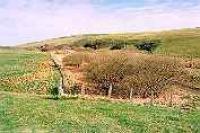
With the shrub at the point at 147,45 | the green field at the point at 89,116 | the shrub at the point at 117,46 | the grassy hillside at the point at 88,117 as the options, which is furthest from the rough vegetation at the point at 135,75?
the shrub at the point at 117,46

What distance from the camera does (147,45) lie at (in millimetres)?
126250

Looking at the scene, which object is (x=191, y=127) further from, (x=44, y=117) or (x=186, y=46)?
(x=186, y=46)

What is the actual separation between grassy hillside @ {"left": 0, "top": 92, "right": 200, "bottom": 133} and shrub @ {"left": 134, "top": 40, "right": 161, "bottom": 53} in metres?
82.7

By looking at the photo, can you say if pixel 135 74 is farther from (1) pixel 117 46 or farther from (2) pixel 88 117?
(1) pixel 117 46

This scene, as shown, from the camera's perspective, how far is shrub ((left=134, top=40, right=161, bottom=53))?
121037mm

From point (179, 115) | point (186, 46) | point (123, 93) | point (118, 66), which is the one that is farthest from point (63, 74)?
point (186, 46)

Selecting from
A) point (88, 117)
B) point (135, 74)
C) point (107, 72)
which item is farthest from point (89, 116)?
point (107, 72)

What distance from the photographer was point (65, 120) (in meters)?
29.4

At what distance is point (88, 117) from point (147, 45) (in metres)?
96.6

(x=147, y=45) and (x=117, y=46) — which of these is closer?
(x=147, y=45)

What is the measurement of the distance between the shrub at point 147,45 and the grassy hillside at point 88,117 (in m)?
82.7

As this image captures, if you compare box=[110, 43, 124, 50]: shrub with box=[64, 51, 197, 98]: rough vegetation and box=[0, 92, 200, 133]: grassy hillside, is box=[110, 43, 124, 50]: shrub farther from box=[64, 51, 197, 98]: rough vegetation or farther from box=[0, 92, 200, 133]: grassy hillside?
box=[0, 92, 200, 133]: grassy hillside

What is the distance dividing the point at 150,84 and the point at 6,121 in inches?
1127

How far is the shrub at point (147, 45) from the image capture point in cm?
12104
